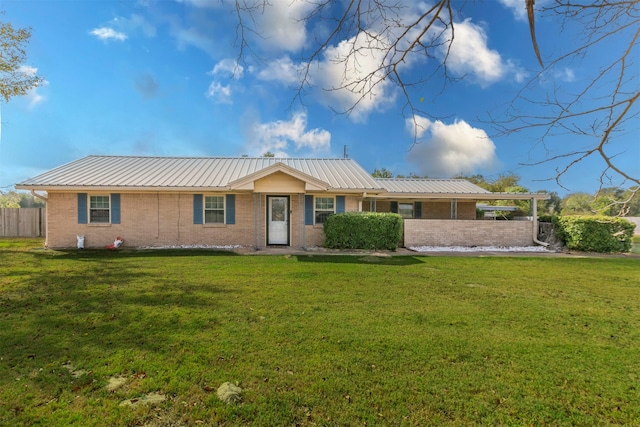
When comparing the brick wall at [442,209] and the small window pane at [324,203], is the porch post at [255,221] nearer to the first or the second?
the small window pane at [324,203]

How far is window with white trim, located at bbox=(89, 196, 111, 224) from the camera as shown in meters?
13.6

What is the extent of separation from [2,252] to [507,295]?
1606 centimetres

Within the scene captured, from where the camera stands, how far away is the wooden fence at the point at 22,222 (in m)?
18.5

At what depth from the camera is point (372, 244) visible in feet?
44.0

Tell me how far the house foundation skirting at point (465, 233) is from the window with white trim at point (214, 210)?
8343 mm

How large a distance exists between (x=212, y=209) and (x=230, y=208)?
0.79 meters

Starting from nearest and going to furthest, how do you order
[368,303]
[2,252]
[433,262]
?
[368,303], [433,262], [2,252]

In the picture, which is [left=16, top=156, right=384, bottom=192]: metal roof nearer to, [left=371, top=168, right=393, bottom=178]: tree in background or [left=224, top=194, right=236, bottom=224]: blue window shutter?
[left=224, top=194, right=236, bottom=224]: blue window shutter

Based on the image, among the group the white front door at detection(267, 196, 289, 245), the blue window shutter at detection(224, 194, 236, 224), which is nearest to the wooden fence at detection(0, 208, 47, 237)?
the blue window shutter at detection(224, 194, 236, 224)

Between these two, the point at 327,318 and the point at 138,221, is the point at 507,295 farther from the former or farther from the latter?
the point at 138,221

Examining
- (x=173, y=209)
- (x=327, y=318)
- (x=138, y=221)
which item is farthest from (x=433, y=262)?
(x=138, y=221)

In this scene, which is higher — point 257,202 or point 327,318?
point 257,202

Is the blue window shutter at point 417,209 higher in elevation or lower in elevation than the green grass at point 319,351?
higher

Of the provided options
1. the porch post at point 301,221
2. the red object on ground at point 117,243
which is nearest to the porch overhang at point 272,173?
the porch post at point 301,221
